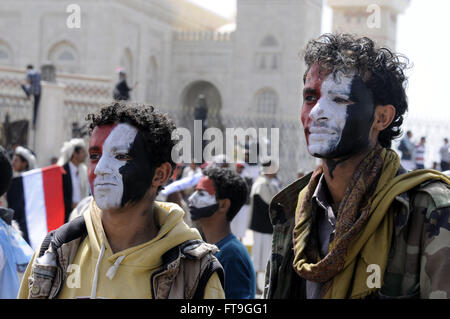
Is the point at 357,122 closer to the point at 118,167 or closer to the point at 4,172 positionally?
the point at 118,167

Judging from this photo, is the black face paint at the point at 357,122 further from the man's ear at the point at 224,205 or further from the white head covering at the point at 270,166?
the white head covering at the point at 270,166

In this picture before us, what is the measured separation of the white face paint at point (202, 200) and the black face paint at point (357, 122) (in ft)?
5.74

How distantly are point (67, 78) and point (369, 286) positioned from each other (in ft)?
85.7

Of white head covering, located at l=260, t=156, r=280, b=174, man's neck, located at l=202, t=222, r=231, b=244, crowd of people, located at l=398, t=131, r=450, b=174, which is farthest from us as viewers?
crowd of people, located at l=398, t=131, r=450, b=174

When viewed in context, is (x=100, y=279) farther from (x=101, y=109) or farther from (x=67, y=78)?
(x=67, y=78)

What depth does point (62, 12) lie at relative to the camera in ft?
124

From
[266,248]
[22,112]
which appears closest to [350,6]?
[22,112]

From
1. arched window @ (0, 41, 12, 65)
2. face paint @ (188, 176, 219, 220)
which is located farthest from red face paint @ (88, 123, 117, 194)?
arched window @ (0, 41, 12, 65)

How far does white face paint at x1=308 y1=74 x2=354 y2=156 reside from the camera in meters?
3.04

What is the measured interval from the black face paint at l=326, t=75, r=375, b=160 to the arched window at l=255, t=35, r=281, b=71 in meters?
38.5

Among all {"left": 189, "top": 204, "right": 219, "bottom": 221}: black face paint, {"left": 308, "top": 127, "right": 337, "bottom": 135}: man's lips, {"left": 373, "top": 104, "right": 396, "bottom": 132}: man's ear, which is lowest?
{"left": 189, "top": 204, "right": 219, "bottom": 221}: black face paint

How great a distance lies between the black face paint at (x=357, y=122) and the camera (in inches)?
120

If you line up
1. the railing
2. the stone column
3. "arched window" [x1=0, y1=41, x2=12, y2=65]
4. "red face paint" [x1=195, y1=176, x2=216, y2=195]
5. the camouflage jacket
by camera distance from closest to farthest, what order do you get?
the camouflage jacket, "red face paint" [x1=195, y1=176, x2=216, y2=195], the stone column, the railing, "arched window" [x1=0, y1=41, x2=12, y2=65]

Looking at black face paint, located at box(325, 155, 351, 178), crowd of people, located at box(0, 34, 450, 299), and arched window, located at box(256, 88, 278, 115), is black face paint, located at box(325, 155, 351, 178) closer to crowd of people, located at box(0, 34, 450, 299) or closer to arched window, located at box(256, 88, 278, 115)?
crowd of people, located at box(0, 34, 450, 299)
